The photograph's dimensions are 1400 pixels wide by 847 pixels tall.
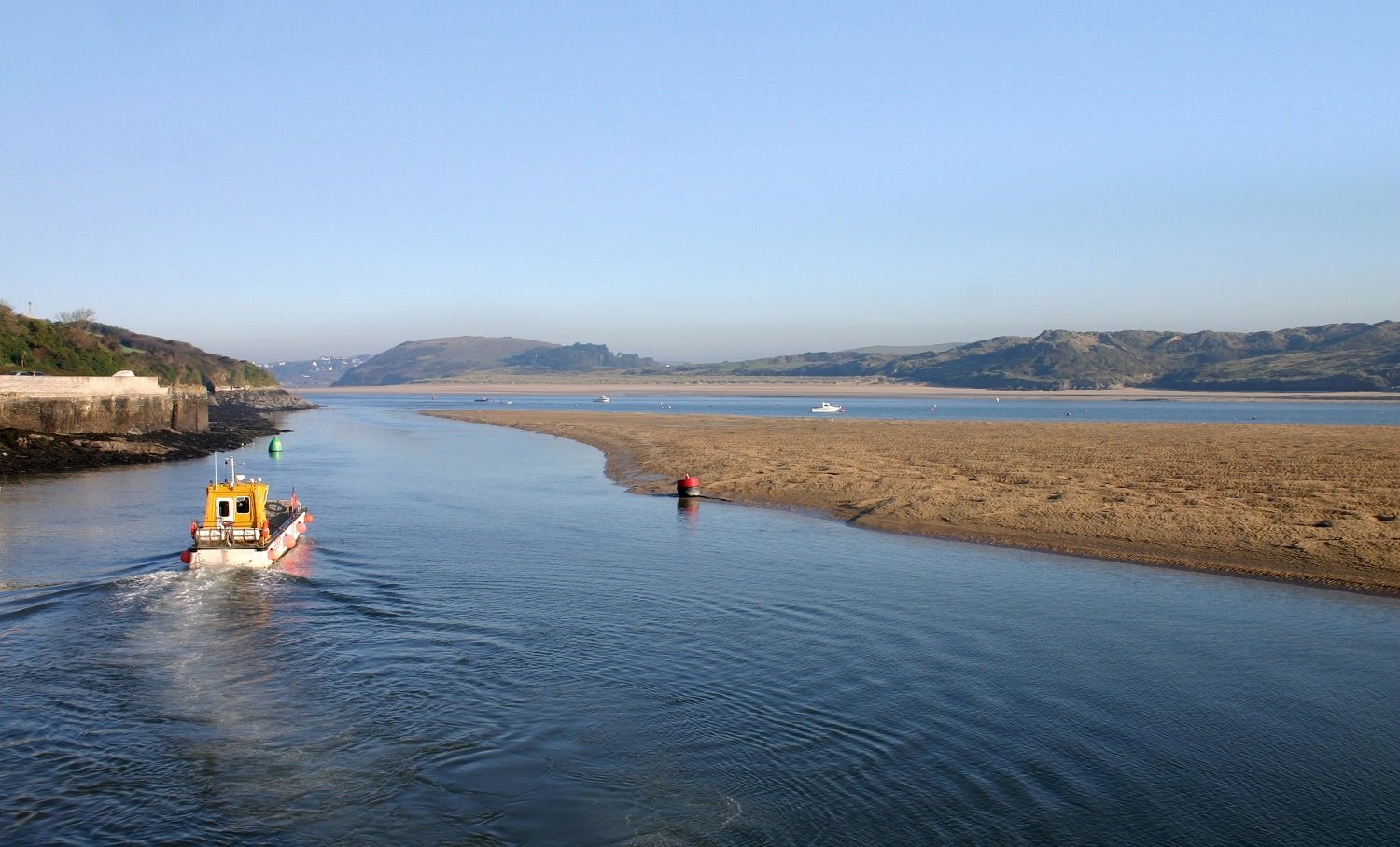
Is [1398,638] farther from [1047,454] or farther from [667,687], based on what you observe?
A: [1047,454]

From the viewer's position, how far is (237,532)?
2628 centimetres

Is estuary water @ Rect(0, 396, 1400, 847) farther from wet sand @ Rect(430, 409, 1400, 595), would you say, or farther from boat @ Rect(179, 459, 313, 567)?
wet sand @ Rect(430, 409, 1400, 595)

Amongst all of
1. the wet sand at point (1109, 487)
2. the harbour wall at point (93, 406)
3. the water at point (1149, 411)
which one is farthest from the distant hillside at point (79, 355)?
the wet sand at point (1109, 487)

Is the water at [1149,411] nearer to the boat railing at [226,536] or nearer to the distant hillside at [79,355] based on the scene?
the distant hillside at [79,355]

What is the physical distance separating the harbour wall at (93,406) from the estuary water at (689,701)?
40.0 meters

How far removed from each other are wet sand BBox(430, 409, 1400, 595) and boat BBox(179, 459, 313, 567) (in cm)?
1684

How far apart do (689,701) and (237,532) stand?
1656 cm

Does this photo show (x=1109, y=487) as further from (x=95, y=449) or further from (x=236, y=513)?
(x=95, y=449)

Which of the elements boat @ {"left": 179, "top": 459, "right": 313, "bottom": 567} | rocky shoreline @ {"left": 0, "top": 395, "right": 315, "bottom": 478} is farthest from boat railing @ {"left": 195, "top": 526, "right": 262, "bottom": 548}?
rocky shoreline @ {"left": 0, "top": 395, "right": 315, "bottom": 478}

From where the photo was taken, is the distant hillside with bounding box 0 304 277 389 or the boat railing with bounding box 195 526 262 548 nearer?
the boat railing with bounding box 195 526 262 548

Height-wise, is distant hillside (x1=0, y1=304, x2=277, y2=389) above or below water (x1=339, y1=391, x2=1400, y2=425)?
above

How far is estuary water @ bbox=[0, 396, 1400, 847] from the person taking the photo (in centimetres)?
1115

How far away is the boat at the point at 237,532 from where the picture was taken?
25.4 m

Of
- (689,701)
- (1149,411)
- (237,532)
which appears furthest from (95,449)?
(1149,411)
